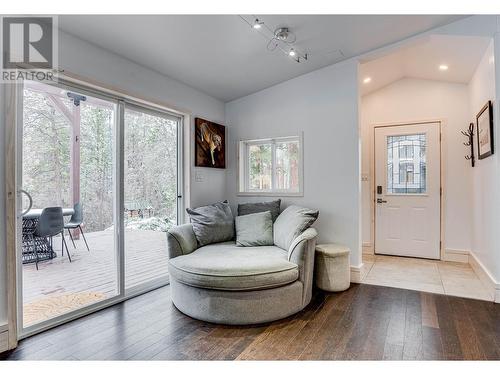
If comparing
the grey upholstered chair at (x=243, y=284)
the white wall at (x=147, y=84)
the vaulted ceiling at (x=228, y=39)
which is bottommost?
the grey upholstered chair at (x=243, y=284)

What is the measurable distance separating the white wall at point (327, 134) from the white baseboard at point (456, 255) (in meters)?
1.80

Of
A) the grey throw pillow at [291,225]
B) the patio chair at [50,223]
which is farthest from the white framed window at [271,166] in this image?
the patio chair at [50,223]

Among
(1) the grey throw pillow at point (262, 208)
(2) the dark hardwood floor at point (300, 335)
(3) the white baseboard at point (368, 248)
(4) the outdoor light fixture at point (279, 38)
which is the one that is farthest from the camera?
(3) the white baseboard at point (368, 248)

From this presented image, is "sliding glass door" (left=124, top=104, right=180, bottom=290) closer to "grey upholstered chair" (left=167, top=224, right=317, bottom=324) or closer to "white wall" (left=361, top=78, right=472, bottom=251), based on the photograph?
"grey upholstered chair" (left=167, top=224, right=317, bottom=324)

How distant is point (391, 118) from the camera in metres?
4.43

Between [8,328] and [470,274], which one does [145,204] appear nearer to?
[8,328]

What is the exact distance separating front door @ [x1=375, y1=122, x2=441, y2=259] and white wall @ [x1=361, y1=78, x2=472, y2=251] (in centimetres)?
11

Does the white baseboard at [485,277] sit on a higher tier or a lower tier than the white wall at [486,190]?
lower

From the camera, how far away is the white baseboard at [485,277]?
270cm

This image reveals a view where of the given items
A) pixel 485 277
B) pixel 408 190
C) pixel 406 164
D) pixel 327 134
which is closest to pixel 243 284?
pixel 327 134

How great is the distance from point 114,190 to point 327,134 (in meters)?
2.41

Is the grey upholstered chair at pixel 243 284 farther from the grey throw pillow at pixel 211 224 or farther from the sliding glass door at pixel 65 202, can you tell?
the sliding glass door at pixel 65 202

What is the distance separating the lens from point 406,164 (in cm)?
441

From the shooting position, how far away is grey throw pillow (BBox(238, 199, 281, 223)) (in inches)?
138
